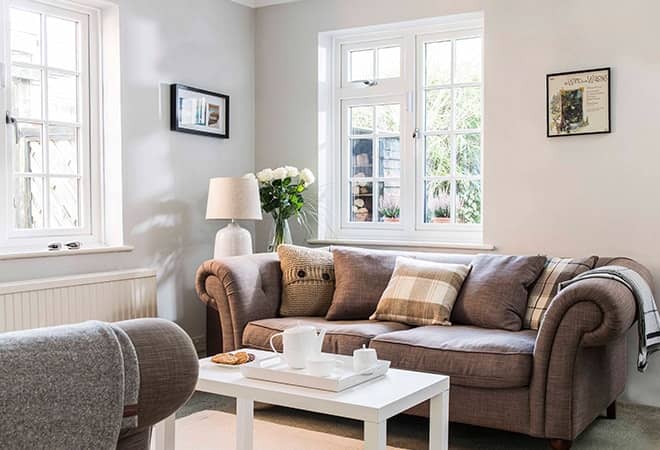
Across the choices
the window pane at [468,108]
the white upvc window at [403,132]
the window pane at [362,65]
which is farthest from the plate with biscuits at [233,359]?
the window pane at [362,65]

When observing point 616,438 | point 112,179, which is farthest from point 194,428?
point 616,438

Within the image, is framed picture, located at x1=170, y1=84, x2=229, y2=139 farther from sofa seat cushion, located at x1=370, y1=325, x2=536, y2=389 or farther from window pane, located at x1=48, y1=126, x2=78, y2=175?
sofa seat cushion, located at x1=370, y1=325, x2=536, y2=389

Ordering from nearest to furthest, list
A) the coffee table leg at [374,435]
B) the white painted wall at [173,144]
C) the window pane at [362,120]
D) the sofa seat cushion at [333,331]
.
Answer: the coffee table leg at [374,435] < the sofa seat cushion at [333,331] < the white painted wall at [173,144] < the window pane at [362,120]

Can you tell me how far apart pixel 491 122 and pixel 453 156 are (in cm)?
38

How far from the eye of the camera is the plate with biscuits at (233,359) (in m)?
2.75

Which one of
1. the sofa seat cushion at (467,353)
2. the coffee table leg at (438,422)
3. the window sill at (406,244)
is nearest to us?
the coffee table leg at (438,422)

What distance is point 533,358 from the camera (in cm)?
299

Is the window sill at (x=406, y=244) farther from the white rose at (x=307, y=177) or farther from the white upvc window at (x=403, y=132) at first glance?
the white rose at (x=307, y=177)

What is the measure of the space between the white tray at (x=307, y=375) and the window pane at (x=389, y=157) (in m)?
2.22

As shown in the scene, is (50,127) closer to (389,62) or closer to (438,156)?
(389,62)

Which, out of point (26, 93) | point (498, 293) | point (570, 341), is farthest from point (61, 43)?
point (570, 341)

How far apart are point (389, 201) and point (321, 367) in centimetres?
242

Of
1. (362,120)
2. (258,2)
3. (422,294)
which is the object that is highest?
(258,2)

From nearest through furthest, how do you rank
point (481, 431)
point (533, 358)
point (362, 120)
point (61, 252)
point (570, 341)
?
point (570, 341)
point (533, 358)
point (481, 431)
point (61, 252)
point (362, 120)
